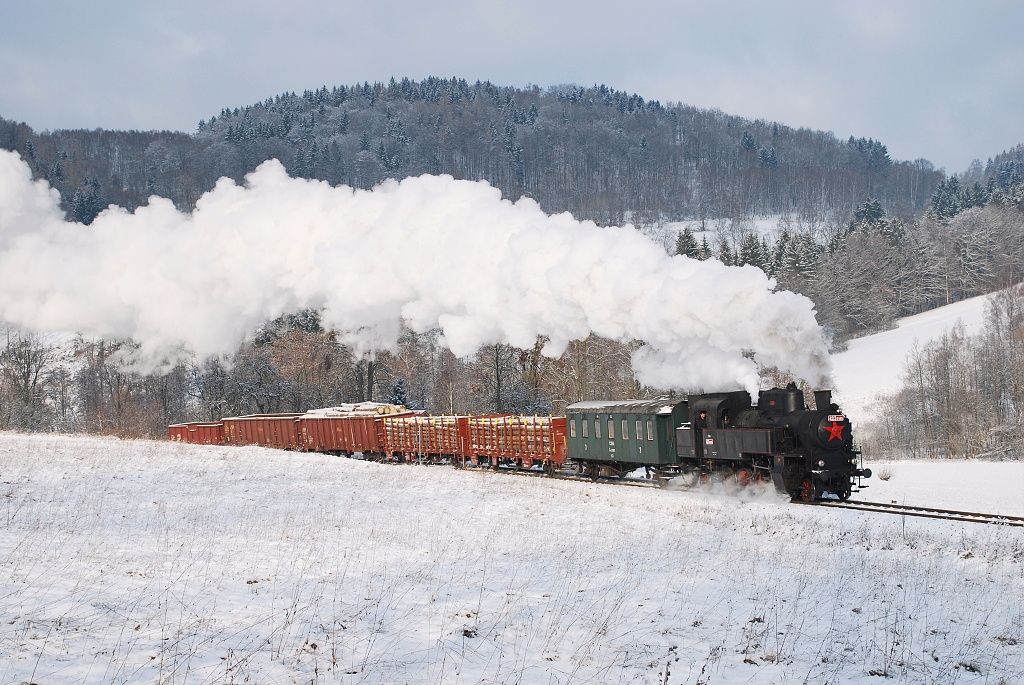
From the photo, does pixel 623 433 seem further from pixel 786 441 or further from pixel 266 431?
pixel 266 431

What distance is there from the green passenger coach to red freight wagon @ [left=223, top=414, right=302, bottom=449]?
21.3 meters

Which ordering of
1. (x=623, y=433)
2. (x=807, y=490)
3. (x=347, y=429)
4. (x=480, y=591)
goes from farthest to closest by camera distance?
1. (x=347, y=429)
2. (x=623, y=433)
3. (x=807, y=490)
4. (x=480, y=591)

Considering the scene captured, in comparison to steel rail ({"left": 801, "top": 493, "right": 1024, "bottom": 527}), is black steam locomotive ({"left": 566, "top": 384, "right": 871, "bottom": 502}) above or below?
above

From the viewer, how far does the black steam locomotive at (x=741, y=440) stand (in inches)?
895

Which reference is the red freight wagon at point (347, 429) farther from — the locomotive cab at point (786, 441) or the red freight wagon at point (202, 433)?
the locomotive cab at point (786, 441)

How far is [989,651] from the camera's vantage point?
10531 mm

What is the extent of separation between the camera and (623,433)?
96.2ft

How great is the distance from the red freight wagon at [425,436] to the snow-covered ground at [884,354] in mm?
46229

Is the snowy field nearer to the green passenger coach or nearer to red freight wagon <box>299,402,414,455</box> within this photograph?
the green passenger coach

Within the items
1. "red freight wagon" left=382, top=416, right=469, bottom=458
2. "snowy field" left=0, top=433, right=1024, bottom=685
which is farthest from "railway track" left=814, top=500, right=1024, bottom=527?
"red freight wagon" left=382, top=416, right=469, bottom=458

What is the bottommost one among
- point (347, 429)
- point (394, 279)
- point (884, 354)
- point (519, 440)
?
point (519, 440)

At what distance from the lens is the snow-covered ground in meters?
78.1

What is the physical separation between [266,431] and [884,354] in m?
65.9

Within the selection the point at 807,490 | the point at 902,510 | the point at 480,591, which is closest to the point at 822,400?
the point at 807,490
